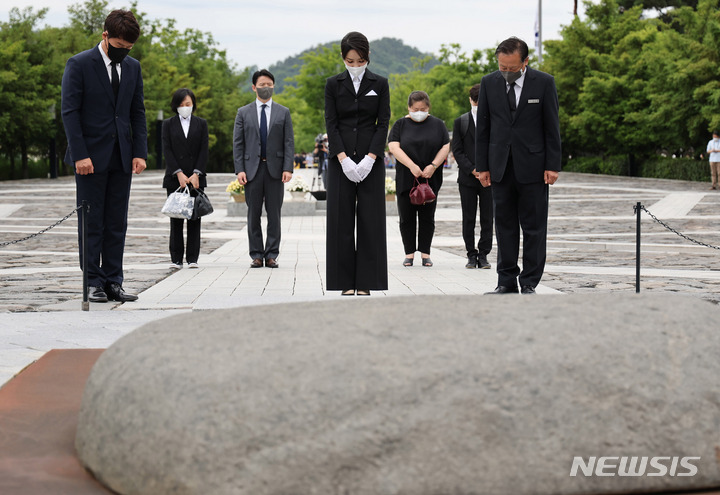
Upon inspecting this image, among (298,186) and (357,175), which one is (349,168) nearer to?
(357,175)

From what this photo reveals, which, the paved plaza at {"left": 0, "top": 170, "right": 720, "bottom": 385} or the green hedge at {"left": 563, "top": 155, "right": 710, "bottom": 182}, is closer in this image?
the paved plaza at {"left": 0, "top": 170, "right": 720, "bottom": 385}

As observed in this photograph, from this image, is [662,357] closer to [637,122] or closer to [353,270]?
[353,270]

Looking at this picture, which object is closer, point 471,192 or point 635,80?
point 471,192

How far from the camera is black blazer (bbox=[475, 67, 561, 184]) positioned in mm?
7121

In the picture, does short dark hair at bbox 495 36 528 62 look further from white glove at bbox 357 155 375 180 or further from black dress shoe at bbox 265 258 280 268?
black dress shoe at bbox 265 258 280 268

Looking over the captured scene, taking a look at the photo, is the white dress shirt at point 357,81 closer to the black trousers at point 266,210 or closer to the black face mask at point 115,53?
the black face mask at point 115,53

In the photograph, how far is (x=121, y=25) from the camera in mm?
7047

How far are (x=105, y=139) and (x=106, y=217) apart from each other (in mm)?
583

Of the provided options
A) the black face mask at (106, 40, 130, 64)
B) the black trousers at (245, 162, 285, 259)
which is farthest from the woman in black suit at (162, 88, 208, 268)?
the black face mask at (106, 40, 130, 64)

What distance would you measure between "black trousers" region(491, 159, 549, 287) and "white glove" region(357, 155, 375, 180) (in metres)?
0.93

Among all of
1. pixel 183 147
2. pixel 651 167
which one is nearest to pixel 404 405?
pixel 183 147

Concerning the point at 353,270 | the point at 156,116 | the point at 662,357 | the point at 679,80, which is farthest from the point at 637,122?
the point at 662,357

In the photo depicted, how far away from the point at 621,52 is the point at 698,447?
45.8m

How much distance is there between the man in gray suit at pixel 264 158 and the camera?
1029 cm
